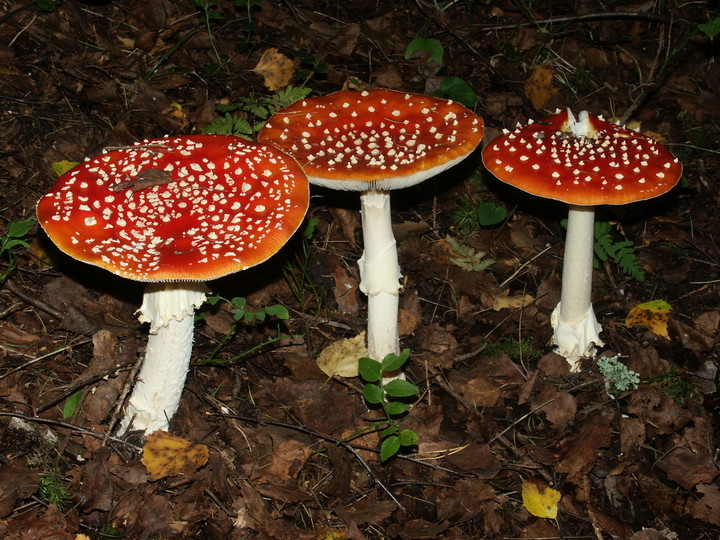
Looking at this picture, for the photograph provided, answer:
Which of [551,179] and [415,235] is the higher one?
[551,179]

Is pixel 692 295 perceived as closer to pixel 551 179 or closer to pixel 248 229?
pixel 551 179

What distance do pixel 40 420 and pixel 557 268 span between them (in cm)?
431

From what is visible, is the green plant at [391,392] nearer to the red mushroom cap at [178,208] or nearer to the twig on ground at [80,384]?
the red mushroom cap at [178,208]

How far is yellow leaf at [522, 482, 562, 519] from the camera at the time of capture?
409 cm

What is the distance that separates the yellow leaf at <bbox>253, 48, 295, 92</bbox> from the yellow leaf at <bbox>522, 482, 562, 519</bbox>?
431cm

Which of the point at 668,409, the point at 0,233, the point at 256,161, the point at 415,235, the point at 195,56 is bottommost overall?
the point at 668,409

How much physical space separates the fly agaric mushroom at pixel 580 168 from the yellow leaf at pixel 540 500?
150 centimetres

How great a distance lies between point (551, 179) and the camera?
407cm

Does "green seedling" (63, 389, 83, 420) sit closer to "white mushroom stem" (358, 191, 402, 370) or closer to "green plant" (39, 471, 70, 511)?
"green plant" (39, 471, 70, 511)

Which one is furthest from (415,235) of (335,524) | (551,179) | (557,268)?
(335,524)

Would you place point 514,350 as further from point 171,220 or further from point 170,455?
point 171,220

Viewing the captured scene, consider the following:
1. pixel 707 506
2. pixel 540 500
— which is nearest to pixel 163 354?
pixel 540 500

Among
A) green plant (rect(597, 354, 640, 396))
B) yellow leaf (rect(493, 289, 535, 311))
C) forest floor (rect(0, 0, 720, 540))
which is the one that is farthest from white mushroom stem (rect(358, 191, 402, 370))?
green plant (rect(597, 354, 640, 396))

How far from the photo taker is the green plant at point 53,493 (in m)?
3.68
